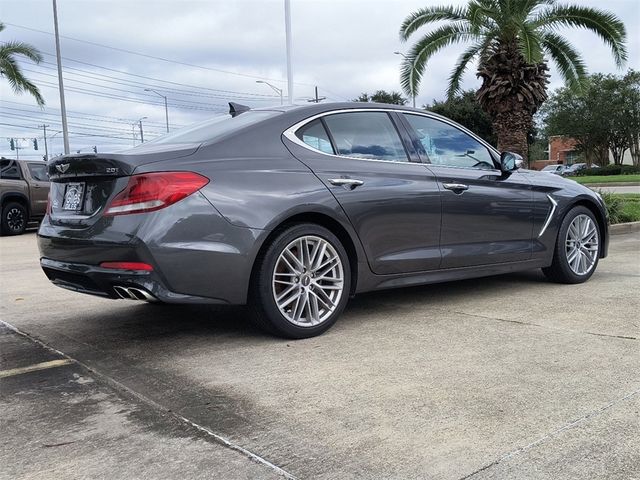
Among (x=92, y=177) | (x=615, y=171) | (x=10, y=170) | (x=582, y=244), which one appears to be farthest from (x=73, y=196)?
(x=615, y=171)

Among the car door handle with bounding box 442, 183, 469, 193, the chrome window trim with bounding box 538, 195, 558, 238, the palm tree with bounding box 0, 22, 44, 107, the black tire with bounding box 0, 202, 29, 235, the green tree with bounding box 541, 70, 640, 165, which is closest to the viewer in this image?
the car door handle with bounding box 442, 183, 469, 193

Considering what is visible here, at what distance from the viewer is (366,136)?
4.67 m

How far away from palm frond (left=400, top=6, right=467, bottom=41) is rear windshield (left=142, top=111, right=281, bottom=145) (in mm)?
11445

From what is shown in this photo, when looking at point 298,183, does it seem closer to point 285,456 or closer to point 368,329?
point 368,329

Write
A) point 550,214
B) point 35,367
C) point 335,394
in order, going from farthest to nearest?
point 550,214 < point 35,367 < point 335,394

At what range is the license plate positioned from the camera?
3.97m

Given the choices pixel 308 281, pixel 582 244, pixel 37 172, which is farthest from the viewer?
pixel 37 172

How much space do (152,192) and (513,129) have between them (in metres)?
12.4

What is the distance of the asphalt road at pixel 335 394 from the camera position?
245cm

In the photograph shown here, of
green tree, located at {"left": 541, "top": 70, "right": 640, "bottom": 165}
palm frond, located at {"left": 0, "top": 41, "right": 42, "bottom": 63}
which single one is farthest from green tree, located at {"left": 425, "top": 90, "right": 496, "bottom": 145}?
palm frond, located at {"left": 0, "top": 41, "right": 42, "bottom": 63}

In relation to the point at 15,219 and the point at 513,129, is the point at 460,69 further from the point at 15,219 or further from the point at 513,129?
the point at 15,219

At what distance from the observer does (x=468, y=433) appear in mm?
2668

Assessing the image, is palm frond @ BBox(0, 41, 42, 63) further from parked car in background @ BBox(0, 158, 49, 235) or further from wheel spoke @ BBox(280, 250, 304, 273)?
wheel spoke @ BBox(280, 250, 304, 273)

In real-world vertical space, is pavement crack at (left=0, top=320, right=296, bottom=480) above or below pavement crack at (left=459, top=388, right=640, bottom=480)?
above
